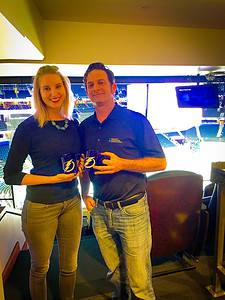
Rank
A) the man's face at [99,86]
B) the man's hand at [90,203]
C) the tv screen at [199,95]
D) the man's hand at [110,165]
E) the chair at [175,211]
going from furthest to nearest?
the tv screen at [199,95] < the chair at [175,211] < the man's hand at [90,203] < the man's face at [99,86] < the man's hand at [110,165]

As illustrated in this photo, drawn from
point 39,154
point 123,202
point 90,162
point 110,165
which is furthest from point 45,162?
point 123,202

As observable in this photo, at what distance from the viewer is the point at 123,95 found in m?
2.83

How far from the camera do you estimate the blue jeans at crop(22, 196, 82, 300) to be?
1354 mm

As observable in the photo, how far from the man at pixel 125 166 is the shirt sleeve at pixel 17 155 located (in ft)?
1.07

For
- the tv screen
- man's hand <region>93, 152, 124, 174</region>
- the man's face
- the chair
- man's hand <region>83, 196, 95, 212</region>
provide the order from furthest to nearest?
the tv screen
the chair
man's hand <region>83, 196, 95, 212</region>
the man's face
man's hand <region>93, 152, 124, 174</region>

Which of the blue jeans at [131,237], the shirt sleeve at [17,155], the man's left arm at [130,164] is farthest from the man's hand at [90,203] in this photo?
the shirt sleeve at [17,155]

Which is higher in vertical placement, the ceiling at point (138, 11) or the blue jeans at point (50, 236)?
the ceiling at point (138, 11)

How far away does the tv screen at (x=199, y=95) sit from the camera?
262cm

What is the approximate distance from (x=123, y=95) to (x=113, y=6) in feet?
4.12

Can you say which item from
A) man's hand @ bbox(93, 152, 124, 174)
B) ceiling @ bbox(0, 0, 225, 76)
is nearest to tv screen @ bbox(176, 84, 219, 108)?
ceiling @ bbox(0, 0, 225, 76)

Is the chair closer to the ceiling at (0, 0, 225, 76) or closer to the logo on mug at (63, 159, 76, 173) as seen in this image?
the logo on mug at (63, 159, 76, 173)

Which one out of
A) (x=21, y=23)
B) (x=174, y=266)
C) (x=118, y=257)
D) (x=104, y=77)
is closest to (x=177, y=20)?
(x=104, y=77)

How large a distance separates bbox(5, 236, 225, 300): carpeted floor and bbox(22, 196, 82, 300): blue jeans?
1.32 ft

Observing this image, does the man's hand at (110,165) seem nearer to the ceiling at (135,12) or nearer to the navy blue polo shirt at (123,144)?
the navy blue polo shirt at (123,144)
